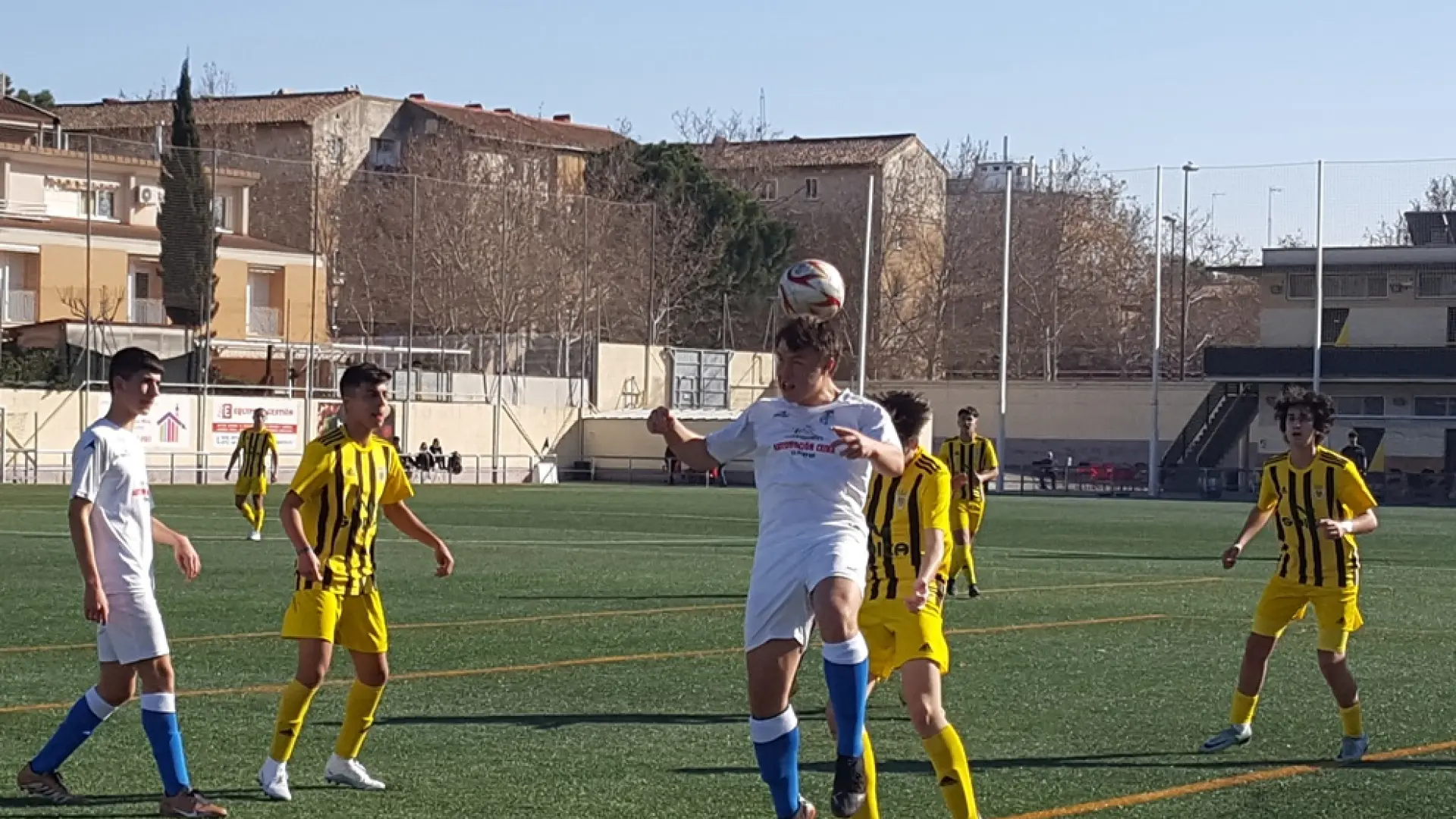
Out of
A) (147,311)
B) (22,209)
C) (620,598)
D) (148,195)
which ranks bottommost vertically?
(620,598)

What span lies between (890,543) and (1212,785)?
6.70ft

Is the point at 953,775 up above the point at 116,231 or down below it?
below

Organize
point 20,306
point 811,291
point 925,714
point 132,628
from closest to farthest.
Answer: point 925,714
point 132,628
point 811,291
point 20,306

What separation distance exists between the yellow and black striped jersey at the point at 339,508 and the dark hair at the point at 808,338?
2.47 metres

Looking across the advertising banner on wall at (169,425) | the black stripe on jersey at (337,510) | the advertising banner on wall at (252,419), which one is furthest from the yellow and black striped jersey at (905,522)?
the advertising banner on wall at (252,419)

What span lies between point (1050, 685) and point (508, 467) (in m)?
48.6

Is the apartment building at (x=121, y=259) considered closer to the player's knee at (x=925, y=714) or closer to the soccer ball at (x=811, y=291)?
the soccer ball at (x=811, y=291)

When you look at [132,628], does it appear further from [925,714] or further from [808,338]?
[925,714]

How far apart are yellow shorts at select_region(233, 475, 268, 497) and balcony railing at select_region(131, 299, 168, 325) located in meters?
38.1

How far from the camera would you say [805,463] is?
24.4 feet

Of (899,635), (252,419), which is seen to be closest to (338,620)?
(899,635)

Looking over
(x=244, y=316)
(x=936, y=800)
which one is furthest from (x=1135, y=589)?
(x=244, y=316)

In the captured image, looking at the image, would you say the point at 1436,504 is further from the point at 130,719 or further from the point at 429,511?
the point at 130,719

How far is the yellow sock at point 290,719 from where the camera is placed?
28.7ft
